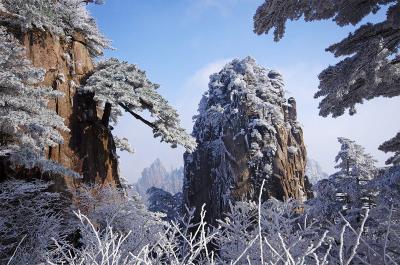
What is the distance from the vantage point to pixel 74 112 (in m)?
13.3

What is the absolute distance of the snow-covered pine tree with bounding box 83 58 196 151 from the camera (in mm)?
12555

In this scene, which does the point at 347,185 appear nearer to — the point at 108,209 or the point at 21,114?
the point at 108,209

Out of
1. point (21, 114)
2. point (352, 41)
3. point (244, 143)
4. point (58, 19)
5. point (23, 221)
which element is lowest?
point (23, 221)

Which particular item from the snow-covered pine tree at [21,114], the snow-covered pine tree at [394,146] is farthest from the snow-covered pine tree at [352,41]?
the snow-covered pine tree at [21,114]

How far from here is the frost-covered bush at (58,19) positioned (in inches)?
445

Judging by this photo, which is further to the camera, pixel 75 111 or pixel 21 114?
pixel 75 111

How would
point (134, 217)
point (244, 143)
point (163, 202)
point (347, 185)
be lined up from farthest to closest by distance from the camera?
point (163, 202) < point (244, 143) < point (347, 185) < point (134, 217)

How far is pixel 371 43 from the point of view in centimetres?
582

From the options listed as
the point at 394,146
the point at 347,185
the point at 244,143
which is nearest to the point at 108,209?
the point at 394,146

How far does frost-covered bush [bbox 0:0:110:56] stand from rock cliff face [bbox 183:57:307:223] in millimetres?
15087

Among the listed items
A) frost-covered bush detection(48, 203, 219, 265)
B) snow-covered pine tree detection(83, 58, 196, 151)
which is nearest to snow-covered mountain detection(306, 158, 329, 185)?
snow-covered pine tree detection(83, 58, 196, 151)

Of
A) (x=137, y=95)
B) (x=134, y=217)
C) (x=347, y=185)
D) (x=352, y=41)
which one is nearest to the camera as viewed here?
(x=352, y=41)

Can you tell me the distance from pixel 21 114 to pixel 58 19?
18.7 ft

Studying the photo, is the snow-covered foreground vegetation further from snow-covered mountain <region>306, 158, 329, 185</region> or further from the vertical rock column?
snow-covered mountain <region>306, 158, 329, 185</region>
